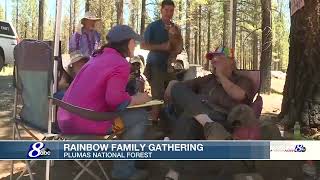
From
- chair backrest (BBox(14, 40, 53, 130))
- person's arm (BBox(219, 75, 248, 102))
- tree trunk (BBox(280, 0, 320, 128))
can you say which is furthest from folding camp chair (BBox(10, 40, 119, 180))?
tree trunk (BBox(280, 0, 320, 128))

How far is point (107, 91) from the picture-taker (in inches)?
129

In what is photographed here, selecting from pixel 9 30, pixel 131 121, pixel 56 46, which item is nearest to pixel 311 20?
pixel 131 121

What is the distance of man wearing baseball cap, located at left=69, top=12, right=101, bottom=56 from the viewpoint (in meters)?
5.44

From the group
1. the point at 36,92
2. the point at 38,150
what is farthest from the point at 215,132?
the point at 36,92

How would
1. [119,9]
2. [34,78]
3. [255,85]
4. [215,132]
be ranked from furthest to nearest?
[119,9] < [255,85] < [34,78] < [215,132]

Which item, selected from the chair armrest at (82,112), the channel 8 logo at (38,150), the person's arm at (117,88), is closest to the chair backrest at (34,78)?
the chair armrest at (82,112)

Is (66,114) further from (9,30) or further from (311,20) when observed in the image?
(9,30)

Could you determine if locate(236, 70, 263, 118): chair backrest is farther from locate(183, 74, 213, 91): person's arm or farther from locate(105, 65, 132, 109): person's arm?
locate(105, 65, 132, 109): person's arm

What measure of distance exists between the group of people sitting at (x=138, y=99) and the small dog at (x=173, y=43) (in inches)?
47.7

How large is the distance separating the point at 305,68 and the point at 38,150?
328 cm

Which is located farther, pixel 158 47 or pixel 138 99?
pixel 158 47

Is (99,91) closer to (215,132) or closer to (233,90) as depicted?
(215,132)

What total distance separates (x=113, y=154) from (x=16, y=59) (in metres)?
1.13

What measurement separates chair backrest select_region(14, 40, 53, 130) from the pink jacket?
16 cm
